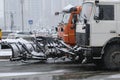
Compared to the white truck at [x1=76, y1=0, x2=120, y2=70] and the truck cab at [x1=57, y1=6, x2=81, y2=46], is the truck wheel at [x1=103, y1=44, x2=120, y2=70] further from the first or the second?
the truck cab at [x1=57, y1=6, x2=81, y2=46]

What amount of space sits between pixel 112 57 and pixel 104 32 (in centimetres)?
97

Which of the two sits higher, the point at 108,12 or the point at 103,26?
the point at 108,12

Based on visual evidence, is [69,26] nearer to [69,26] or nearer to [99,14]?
[69,26]

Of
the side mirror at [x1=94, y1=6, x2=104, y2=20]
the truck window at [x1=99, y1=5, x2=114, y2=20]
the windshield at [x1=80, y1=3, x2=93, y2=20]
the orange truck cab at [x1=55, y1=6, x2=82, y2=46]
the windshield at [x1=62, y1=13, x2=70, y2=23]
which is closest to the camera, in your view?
the side mirror at [x1=94, y1=6, x2=104, y2=20]

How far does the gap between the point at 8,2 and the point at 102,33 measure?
7041 centimetres

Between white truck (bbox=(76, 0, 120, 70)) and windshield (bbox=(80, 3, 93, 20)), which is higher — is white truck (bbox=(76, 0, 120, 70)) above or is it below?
below

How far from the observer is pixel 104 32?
1370 cm

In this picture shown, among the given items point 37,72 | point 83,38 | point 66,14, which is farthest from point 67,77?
point 66,14

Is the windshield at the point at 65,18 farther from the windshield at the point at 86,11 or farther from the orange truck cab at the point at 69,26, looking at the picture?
the windshield at the point at 86,11

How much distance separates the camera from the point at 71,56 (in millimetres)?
15148

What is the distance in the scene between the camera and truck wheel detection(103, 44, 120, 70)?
1368 centimetres

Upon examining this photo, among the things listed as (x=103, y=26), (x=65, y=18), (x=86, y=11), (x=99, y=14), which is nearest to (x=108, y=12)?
(x=99, y=14)

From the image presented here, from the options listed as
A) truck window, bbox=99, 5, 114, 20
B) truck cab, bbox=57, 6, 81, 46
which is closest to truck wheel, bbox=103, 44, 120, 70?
truck window, bbox=99, 5, 114, 20

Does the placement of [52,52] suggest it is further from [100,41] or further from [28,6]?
[28,6]
